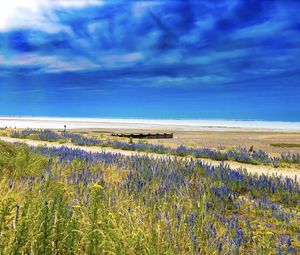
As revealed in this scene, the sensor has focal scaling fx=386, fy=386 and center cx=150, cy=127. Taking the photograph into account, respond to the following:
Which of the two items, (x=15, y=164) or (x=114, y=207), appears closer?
(x=114, y=207)

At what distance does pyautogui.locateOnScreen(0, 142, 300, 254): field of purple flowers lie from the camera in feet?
10.5

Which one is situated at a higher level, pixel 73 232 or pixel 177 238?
pixel 73 232

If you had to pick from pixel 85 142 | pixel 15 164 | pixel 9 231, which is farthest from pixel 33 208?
pixel 85 142

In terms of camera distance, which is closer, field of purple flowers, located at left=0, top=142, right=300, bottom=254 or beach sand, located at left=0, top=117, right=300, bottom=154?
field of purple flowers, located at left=0, top=142, right=300, bottom=254

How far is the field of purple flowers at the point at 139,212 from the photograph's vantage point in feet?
10.5

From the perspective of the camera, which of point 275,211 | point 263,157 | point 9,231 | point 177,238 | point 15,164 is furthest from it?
point 263,157

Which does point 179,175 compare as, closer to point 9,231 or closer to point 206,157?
point 9,231

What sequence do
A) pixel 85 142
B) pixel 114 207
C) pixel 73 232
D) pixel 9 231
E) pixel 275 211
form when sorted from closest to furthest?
pixel 73 232 < pixel 9 231 < pixel 114 207 < pixel 275 211 < pixel 85 142

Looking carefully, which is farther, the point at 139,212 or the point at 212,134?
the point at 212,134

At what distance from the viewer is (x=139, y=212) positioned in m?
5.19

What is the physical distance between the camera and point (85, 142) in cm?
2147

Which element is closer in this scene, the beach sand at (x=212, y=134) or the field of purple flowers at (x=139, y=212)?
the field of purple flowers at (x=139, y=212)

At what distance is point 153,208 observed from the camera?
5.40 meters

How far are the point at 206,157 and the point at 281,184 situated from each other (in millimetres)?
8756
